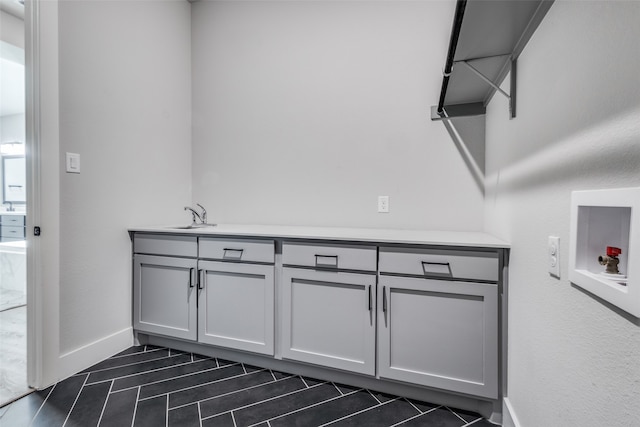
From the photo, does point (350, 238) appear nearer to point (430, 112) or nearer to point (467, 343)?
point (467, 343)

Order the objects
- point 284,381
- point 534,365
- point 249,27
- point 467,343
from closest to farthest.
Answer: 1. point 534,365
2. point 467,343
3. point 284,381
4. point 249,27

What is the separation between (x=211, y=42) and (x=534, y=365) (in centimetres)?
305

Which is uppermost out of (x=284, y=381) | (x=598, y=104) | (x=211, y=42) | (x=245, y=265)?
(x=211, y=42)

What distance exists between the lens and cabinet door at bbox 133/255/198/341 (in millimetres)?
1972

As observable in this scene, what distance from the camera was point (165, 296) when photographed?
204 cm

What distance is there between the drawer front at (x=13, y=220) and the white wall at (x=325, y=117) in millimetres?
4049

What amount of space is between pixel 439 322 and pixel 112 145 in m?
2.30

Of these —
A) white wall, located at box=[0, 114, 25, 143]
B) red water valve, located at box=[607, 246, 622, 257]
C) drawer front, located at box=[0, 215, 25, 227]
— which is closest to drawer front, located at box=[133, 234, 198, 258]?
red water valve, located at box=[607, 246, 622, 257]

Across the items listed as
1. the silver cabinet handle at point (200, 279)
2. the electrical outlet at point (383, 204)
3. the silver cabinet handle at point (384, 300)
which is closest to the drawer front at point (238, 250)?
the silver cabinet handle at point (200, 279)

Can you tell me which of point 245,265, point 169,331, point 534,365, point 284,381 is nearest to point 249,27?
point 245,265

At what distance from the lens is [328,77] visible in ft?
7.39

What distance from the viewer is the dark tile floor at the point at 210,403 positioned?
141 centimetres

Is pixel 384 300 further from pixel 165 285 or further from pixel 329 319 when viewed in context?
pixel 165 285

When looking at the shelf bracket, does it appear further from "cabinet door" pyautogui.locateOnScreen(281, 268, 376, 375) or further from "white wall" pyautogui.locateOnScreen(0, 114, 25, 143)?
"white wall" pyautogui.locateOnScreen(0, 114, 25, 143)
